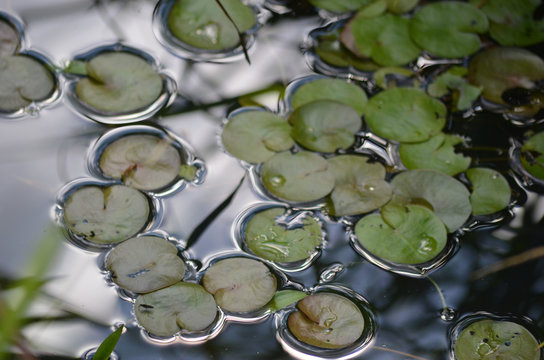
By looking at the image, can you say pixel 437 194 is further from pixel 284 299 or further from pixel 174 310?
pixel 174 310

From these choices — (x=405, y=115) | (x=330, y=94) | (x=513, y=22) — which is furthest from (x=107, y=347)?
(x=513, y=22)

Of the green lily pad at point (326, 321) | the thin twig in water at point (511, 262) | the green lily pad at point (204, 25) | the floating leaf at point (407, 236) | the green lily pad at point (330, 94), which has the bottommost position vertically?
the thin twig in water at point (511, 262)

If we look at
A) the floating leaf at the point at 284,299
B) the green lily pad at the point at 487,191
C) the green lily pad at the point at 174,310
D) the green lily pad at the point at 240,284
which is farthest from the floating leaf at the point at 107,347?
the green lily pad at the point at 487,191

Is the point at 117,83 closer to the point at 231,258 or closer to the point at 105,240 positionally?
the point at 105,240

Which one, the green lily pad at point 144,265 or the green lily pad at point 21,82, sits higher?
the green lily pad at point 21,82

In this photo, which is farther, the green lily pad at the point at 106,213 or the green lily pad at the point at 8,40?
the green lily pad at the point at 8,40

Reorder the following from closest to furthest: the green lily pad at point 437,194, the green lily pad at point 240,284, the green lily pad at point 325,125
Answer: the green lily pad at point 240,284 < the green lily pad at point 437,194 < the green lily pad at point 325,125

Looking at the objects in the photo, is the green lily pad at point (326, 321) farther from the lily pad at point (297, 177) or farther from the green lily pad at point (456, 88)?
the green lily pad at point (456, 88)
